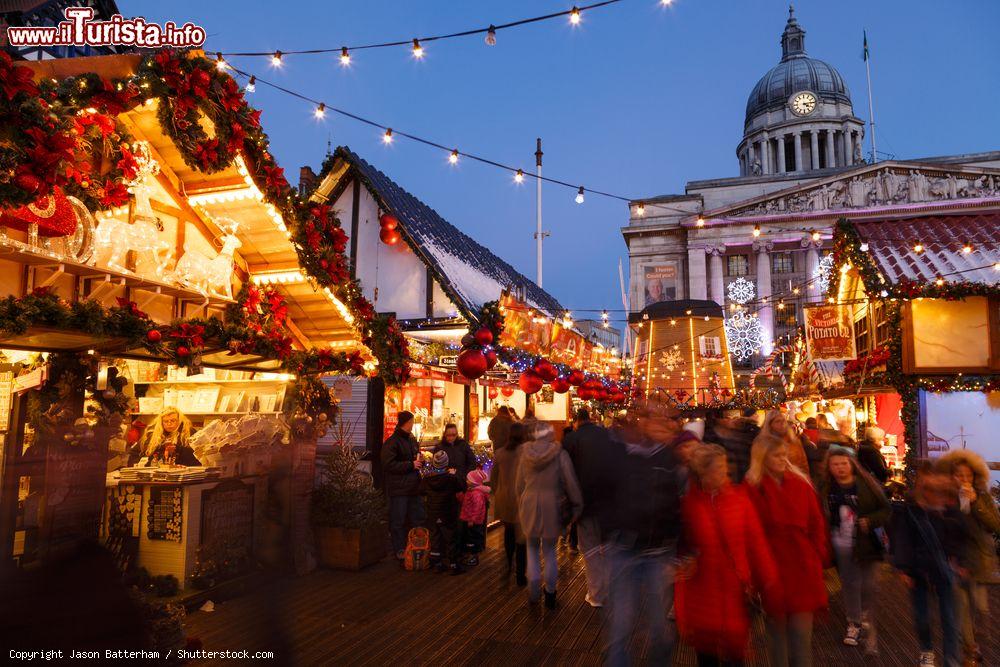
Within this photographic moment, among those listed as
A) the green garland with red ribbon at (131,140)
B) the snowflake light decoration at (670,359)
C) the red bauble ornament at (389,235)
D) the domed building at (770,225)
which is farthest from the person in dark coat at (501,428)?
the domed building at (770,225)

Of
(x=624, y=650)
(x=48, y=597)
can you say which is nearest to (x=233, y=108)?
(x=48, y=597)

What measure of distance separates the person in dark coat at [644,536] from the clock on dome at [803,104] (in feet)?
229

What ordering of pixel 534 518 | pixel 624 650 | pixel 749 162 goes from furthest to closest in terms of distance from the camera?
pixel 749 162, pixel 534 518, pixel 624 650

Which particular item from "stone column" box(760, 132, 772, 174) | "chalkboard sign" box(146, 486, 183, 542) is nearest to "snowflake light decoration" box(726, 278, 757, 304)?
"stone column" box(760, 132, 772, 174)

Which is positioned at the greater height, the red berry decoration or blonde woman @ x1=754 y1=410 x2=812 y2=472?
the red berry decoration

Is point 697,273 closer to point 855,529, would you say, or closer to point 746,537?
point 855,529

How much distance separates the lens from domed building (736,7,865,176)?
62.8 metres

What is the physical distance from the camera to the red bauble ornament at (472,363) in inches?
362

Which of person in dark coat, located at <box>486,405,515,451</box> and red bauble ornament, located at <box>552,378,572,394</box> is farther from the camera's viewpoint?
red bauble ornament, located at <box>552,378,572,394</box>

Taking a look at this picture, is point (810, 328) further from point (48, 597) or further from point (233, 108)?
point (48, 597)

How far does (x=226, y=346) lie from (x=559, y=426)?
13742 millimetres

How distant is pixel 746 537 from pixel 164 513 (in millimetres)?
5556

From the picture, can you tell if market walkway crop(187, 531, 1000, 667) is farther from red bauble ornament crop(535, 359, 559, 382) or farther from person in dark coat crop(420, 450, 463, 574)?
red bauble ornament crop(535, 359, 559, 382)

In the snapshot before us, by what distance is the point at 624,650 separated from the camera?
12.8ft
